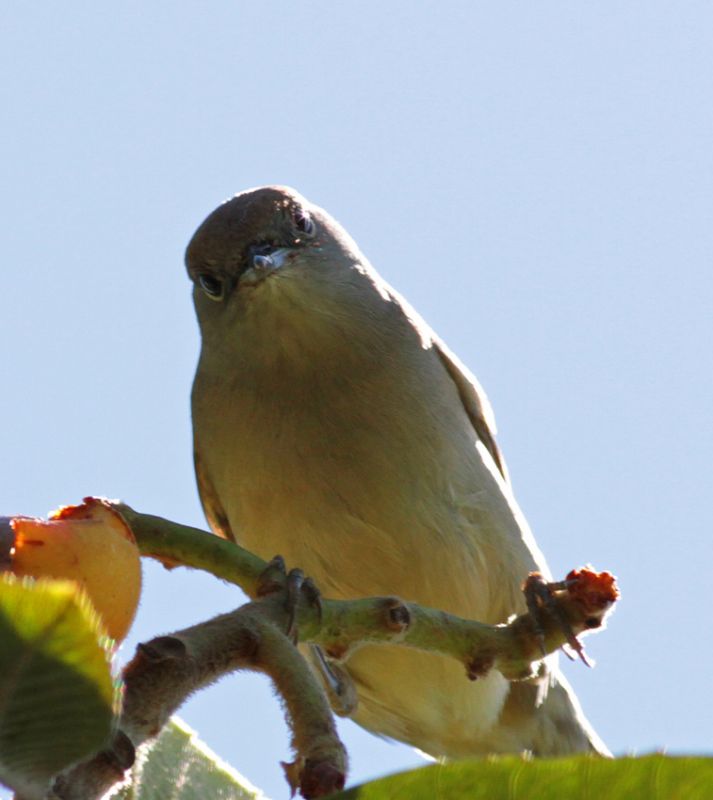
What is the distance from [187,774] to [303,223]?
12.4 feet

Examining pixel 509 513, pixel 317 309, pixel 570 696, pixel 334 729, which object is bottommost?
pixel 334 729

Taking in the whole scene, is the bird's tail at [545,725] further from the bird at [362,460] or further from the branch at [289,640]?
the branch at [289,640]

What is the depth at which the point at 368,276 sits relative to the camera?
Answer: 563cm

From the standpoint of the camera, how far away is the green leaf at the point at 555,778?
1092 mm

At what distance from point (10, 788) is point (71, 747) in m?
0.06

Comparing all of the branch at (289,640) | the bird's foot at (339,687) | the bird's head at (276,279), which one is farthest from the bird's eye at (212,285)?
the branch at (289,640)

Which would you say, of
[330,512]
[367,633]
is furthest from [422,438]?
[367,633]

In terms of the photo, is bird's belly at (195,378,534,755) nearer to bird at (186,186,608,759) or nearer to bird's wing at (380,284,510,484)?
bird at (186,186,608,759)

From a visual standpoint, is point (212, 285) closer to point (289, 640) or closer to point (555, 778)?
point (289, 640)

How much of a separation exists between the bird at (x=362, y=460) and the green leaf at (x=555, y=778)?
3.58 m

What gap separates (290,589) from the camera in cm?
165

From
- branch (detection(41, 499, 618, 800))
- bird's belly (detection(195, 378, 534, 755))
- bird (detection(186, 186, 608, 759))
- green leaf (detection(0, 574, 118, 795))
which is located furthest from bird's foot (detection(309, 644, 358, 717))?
green leaf (detection(0, 574, 118, 795))

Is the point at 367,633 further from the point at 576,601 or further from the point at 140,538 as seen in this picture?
the point at 576,601

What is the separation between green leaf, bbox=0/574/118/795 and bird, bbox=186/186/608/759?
3685mm
